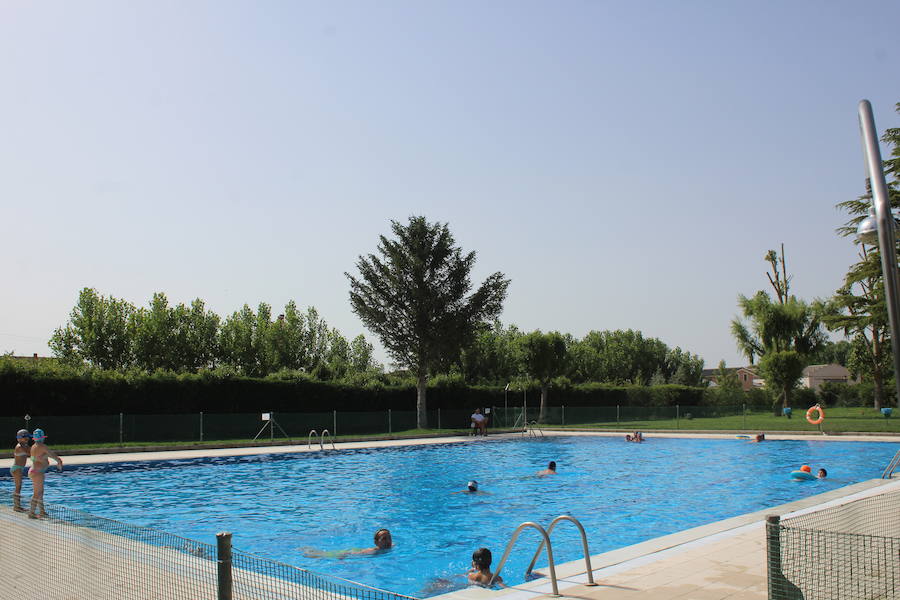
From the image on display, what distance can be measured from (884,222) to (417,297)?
42.4 m

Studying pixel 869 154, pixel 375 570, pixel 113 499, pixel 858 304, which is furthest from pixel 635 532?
pixel 858 304

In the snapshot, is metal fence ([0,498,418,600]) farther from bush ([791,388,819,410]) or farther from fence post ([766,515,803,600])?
bush ([791,388,819,410])

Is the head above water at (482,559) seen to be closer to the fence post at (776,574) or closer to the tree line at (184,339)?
the fence post at (776,574)

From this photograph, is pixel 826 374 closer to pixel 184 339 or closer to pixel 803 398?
pixel 803 398

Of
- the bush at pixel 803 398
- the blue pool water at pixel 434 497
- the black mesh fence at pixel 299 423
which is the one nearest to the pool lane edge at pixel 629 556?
the blue pool water at pixel 434 497

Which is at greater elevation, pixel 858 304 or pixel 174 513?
pixel 858 304

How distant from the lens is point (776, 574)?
241 inches

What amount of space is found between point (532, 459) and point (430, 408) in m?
18.6

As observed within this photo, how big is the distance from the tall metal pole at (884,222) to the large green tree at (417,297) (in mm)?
→ 41470

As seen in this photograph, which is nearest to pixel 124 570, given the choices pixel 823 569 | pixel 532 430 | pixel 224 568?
pixel 224 568

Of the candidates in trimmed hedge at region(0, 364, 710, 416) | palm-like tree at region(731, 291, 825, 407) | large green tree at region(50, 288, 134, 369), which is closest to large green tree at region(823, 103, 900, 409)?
palm-like tree at region(731, 291, 825, 407)

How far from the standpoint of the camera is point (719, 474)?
78.5ft

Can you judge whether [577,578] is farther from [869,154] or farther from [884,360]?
[884,360]

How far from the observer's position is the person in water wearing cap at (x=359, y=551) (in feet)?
43.2
